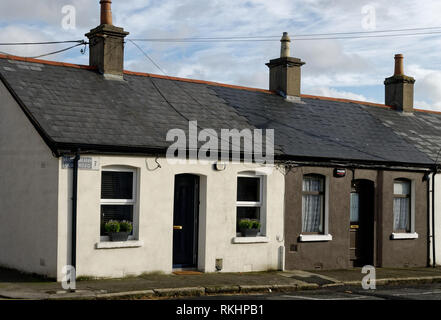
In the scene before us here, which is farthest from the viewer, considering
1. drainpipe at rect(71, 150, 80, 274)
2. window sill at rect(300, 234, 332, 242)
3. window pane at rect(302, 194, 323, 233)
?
window pane at rect(302, 194, 323, 233)

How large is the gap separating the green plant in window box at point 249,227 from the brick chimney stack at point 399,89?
9983 mm

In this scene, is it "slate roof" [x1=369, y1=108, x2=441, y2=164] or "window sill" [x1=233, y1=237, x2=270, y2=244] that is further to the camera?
"slate roof" [x1=369, y1=108, x2=441, y2=164]

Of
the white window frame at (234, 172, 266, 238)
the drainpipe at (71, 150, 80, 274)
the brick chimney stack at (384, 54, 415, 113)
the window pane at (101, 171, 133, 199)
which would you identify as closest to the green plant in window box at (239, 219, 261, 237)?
the white window frame at (234, 172, 266, 238)

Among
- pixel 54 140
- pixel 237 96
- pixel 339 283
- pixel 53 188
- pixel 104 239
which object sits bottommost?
pixel 339 283

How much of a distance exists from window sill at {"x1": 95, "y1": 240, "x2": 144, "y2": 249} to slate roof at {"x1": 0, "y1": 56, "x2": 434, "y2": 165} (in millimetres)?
2053

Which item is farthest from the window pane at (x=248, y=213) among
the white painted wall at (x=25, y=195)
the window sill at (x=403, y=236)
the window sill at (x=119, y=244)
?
the white painted wall at (x=25, y=195)

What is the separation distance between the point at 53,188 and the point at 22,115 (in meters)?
2.07

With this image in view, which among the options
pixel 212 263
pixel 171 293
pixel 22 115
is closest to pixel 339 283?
pixel 212 263

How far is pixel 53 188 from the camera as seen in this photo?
1403 centimetres

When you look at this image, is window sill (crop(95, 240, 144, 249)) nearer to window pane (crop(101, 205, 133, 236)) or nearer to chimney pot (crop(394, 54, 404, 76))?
window pane (crop(101, 205, 133, 236))

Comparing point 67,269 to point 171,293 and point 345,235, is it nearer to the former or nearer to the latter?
point 171,293

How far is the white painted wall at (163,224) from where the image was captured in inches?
558

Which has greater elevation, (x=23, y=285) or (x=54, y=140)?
(x=54, y=140)

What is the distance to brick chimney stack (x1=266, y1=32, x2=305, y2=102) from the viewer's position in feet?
71.1
